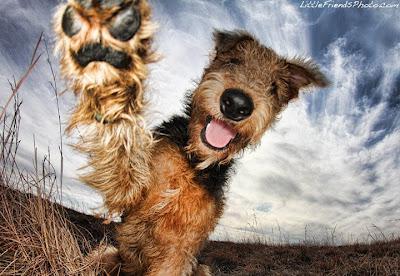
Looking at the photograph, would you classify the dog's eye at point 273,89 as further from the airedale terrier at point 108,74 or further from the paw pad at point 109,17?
the paw pad at point 109,17

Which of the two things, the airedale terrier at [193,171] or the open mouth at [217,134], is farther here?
the open mouth at [217,134]

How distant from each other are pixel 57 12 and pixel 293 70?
3.11 m

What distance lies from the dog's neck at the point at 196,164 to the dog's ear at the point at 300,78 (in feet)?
3.99

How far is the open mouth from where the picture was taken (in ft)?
11.6

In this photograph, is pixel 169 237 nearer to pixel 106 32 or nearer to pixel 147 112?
pixel 147 112

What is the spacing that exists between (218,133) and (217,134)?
0.01 m

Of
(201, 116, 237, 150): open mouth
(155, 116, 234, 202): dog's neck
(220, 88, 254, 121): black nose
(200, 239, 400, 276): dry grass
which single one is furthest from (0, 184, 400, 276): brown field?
(220, 88, 254, 121): black nose

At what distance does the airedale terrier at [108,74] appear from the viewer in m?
2.05

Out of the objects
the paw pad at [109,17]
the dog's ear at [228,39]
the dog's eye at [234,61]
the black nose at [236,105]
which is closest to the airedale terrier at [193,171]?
the black nose at [236,105]

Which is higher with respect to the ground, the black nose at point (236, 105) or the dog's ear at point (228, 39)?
the dog's ear at point (228, 39)

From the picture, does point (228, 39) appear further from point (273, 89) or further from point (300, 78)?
point (300, 78)

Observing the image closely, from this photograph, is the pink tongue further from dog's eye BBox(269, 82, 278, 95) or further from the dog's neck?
dog's eye BBox(269, 82, 278, 95)

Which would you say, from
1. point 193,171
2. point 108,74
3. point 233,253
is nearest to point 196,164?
point 193,171

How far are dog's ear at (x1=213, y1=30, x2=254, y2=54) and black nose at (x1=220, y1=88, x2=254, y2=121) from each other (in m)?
1.13
